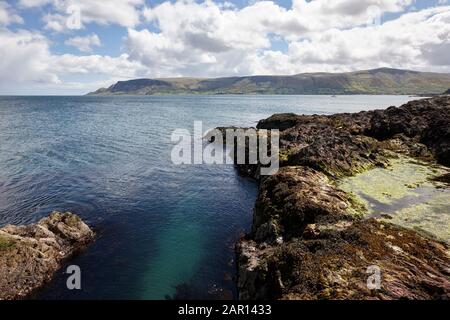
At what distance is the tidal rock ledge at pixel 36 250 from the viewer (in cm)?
2589

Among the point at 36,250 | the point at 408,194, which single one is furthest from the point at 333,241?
the point at 36,250

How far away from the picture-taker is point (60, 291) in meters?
25.8

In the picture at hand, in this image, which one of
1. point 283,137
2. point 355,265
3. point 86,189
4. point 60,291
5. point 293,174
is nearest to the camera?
point 355,265

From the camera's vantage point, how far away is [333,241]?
22.7 metres

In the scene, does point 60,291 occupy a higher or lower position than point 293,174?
lower

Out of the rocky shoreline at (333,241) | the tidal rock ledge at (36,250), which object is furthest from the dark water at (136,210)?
the rocky shoreline at (333,241)

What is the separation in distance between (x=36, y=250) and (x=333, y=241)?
86.6 feet

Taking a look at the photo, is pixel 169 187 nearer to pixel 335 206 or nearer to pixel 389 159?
pixel 335 206

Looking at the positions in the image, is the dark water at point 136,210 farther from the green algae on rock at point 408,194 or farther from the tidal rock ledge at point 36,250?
the green algae on rock at point 408,194

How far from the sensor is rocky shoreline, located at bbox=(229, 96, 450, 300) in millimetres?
18141

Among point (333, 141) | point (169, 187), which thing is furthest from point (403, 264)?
point (169, 187)

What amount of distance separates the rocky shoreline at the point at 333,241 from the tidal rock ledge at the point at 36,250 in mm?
17389

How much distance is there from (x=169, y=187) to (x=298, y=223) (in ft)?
87.8

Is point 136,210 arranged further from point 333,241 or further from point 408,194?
point 408,194
